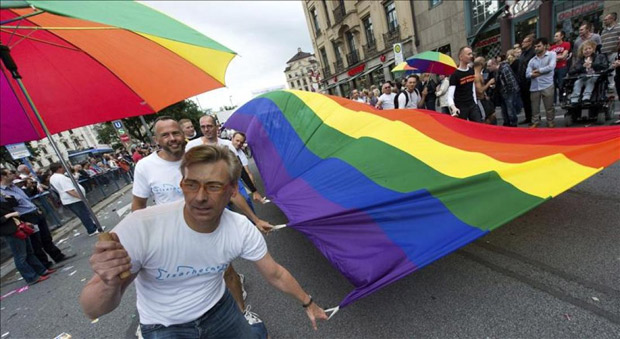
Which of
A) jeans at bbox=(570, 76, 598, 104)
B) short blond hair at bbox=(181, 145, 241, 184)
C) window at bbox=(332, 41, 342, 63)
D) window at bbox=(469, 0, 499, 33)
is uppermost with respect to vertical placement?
window at bbox=(332, 41, 342, 63)

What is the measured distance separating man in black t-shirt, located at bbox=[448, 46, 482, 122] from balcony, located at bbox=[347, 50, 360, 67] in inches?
902

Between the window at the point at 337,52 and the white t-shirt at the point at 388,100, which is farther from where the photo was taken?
the window at the point at 337,52

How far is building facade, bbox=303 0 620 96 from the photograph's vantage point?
11.2 metres

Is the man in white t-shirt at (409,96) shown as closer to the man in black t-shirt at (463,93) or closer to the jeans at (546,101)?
the man in black t-shirt at (463,93)

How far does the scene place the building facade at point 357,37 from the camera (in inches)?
750

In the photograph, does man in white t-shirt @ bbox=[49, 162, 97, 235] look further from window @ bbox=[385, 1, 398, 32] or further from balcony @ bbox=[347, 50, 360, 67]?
balcony @ bbox=[347, 50, 360, 67]

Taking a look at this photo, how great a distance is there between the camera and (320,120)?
12.1 feet

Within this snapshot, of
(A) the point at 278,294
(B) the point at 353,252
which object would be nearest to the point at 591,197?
(B) the point at 353,252

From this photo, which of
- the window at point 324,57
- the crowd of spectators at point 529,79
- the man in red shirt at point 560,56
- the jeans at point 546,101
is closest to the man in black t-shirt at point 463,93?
the crowd of spectators at point 529,79

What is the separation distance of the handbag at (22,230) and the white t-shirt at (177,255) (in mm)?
4152

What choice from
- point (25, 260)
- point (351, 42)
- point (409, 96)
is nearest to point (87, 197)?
point (25, 260)

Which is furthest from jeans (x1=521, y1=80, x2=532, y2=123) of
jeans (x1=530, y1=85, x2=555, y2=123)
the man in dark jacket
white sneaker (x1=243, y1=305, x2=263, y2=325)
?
white sneaker (x1=243, y1=305, x2=263, y2=325)

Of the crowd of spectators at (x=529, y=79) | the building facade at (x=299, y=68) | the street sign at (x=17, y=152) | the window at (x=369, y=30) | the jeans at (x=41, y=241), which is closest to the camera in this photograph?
the jeans at (x=41, y=241)

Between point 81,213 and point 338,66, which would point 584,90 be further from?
point 338,66
